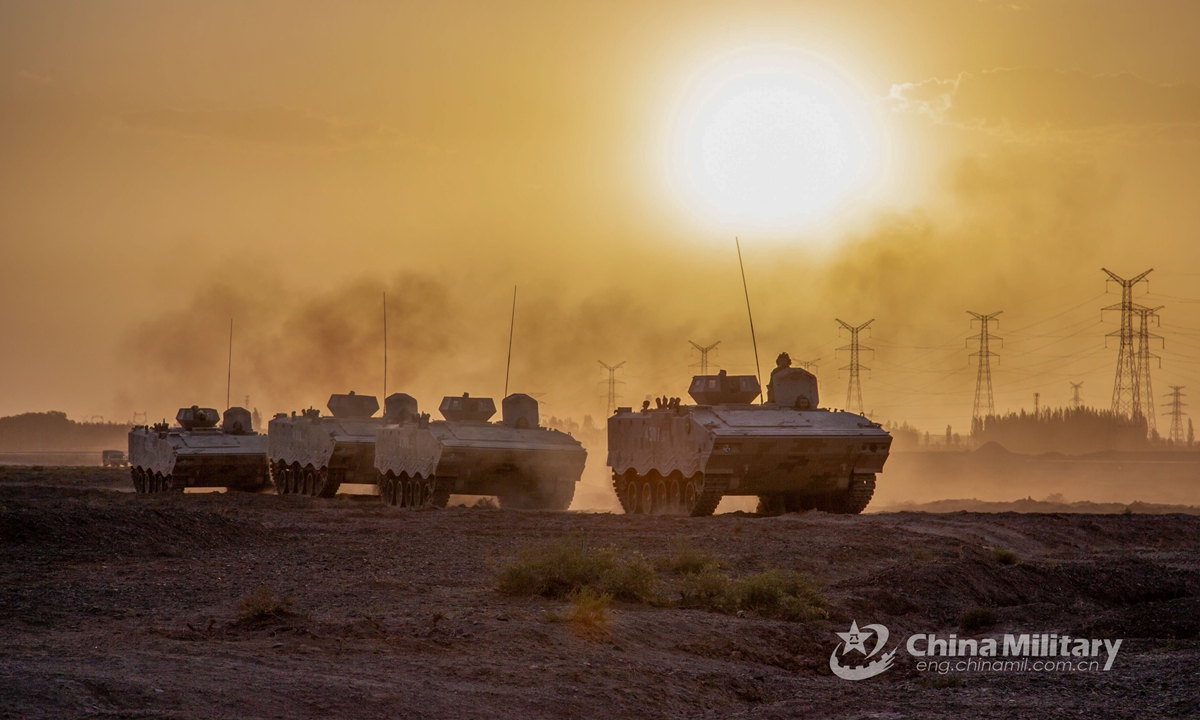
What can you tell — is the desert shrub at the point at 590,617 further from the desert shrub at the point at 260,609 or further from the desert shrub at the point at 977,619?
the desert shrub at the point at 977,619

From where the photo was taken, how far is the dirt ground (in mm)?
8328

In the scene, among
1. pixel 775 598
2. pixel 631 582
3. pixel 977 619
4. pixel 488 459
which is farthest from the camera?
pixel 488 459

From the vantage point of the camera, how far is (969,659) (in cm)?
1084

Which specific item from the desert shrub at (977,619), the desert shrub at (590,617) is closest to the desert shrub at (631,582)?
the desert shrub at (590,617)

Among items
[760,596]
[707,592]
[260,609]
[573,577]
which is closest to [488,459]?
[573,577]

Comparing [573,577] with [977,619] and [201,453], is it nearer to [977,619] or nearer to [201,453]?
[977,619]

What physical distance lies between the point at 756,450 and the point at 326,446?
51.7 ft

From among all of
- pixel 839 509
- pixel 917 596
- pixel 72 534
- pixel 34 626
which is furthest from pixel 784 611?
pixel 839 509

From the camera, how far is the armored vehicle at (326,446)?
1433 inches

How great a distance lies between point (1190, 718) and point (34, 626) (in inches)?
344

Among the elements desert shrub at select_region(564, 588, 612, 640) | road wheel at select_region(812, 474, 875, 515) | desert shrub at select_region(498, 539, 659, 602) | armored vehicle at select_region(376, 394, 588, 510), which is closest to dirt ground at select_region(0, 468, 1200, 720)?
desert shrub at select_region(564, 588, 612, 640)

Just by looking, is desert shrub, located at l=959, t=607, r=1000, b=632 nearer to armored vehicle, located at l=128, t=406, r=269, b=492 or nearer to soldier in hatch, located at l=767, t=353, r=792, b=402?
soldier in hatch, located at l=767, t=353, r=792, b=402

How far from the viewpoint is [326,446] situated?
36.6 metres

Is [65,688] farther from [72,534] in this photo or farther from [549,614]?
[72,534]
